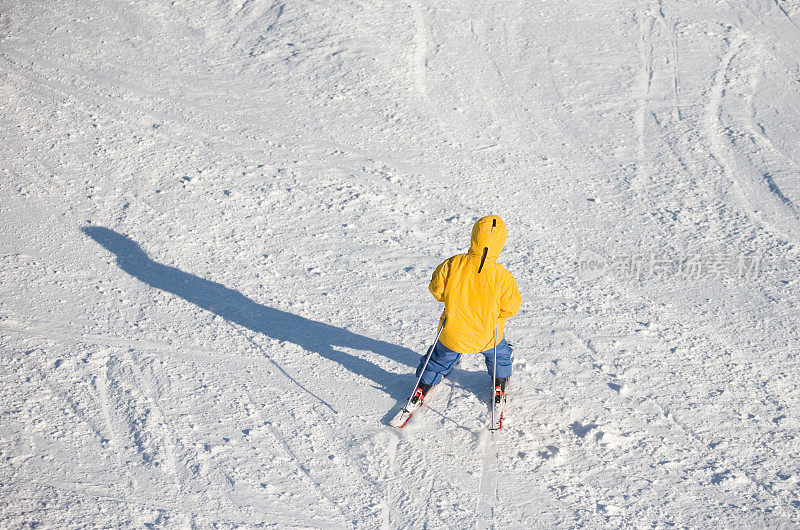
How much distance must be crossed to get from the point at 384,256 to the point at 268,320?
4.30 ft

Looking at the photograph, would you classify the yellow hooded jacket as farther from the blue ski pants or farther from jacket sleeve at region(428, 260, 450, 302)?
the blue ski pants

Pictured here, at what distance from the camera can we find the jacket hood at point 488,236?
14.6 feet

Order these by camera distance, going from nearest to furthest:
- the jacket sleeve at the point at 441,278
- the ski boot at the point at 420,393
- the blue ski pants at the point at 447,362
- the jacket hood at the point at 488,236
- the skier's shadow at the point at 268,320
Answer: the jacket hood at the point at 488,236, the jacket sleeve at the point at 441,278, the blue ski pants at the point at 447,362, the ski boot at the point at 420,393, the skier's shadow at the point at 268,320

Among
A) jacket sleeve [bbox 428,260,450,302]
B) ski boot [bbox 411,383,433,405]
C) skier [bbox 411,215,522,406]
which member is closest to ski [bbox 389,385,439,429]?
ski boot [bbox 411,383,433,405]

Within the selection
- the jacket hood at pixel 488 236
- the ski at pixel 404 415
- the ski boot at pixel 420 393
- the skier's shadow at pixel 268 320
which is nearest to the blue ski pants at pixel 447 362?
the ski boot at pixel 420 393

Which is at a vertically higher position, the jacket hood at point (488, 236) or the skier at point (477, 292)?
the jacket hood at point (488, 236)

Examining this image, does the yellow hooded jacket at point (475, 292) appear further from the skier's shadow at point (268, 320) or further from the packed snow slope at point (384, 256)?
the skier's shadow at point (268, 320)

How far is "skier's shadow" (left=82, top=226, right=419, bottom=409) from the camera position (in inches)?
221

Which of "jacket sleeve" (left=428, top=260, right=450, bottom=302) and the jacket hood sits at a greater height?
the jacket hood

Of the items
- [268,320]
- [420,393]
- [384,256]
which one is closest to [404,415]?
[420,393]

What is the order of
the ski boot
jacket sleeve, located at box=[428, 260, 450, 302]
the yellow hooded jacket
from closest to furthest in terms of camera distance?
the yellow hooded jacket, jacket sleeve, located at box=[428, 260, 450, 302], the ski boot

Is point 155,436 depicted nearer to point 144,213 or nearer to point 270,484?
point 270,484

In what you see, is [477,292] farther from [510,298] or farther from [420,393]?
[420,393]


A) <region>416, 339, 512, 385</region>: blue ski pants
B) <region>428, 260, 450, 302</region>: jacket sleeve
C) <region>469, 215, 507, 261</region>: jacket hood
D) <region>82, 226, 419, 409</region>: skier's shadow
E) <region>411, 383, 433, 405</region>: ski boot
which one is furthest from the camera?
<region>82, 226, 419, 409</region>: skier's shadow
